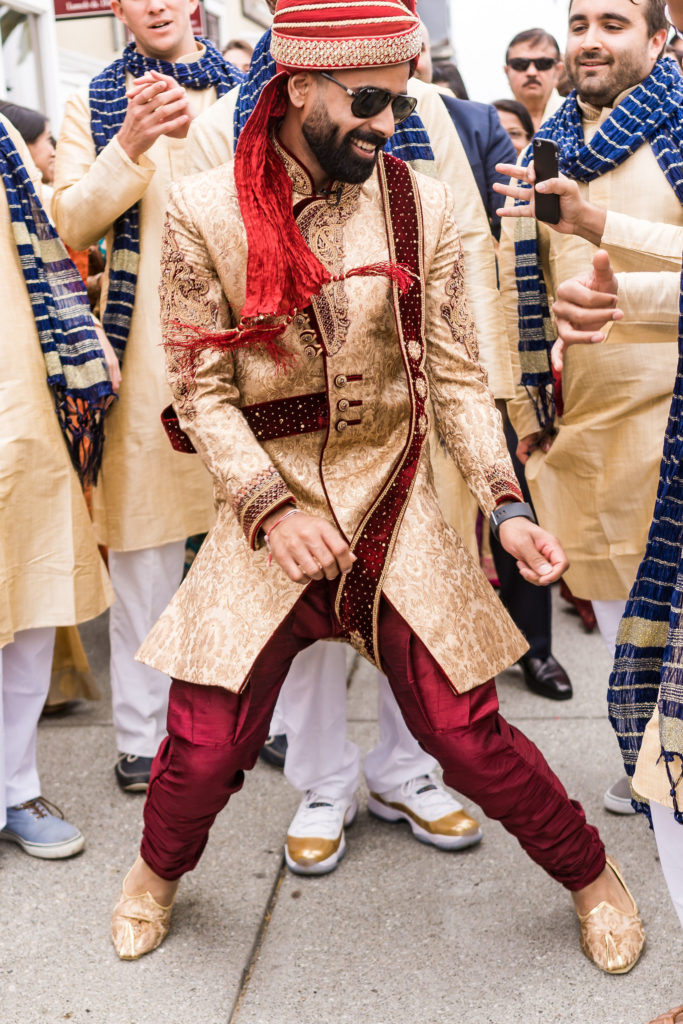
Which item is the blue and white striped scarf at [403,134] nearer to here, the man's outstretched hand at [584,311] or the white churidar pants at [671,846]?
the man's outstretched hand at [584,311]

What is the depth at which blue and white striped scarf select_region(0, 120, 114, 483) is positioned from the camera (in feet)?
10.8

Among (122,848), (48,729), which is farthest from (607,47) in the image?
(48,729)

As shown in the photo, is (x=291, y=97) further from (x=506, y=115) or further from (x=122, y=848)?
(x=506, y=115)

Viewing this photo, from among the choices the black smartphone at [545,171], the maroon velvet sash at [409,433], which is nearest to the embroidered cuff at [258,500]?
the maroon velvet sash at [409,433]

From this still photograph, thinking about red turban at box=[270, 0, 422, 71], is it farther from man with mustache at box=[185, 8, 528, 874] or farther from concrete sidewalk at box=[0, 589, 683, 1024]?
concrete sidewalk at box=[0, 589, 683, 1024]

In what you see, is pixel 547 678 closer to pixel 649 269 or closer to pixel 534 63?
pixel 649 269

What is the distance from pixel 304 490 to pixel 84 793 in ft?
5.33

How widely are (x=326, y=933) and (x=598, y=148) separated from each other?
218cm

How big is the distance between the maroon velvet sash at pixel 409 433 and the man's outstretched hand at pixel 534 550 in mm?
297

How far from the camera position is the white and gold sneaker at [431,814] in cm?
334

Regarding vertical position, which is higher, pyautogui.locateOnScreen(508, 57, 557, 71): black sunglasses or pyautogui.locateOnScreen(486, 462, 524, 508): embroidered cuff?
pyautogui.locateOnScreen(508, 57, 557, 71): black sunglasses

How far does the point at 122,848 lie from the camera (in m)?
3.42

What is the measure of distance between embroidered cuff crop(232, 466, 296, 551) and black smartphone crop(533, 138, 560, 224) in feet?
2.89

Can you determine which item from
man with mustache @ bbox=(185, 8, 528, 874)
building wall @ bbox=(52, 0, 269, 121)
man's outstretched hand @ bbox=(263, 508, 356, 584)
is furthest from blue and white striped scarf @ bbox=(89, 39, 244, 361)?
building wall @ bbox=(52, 0, 269, 121)
